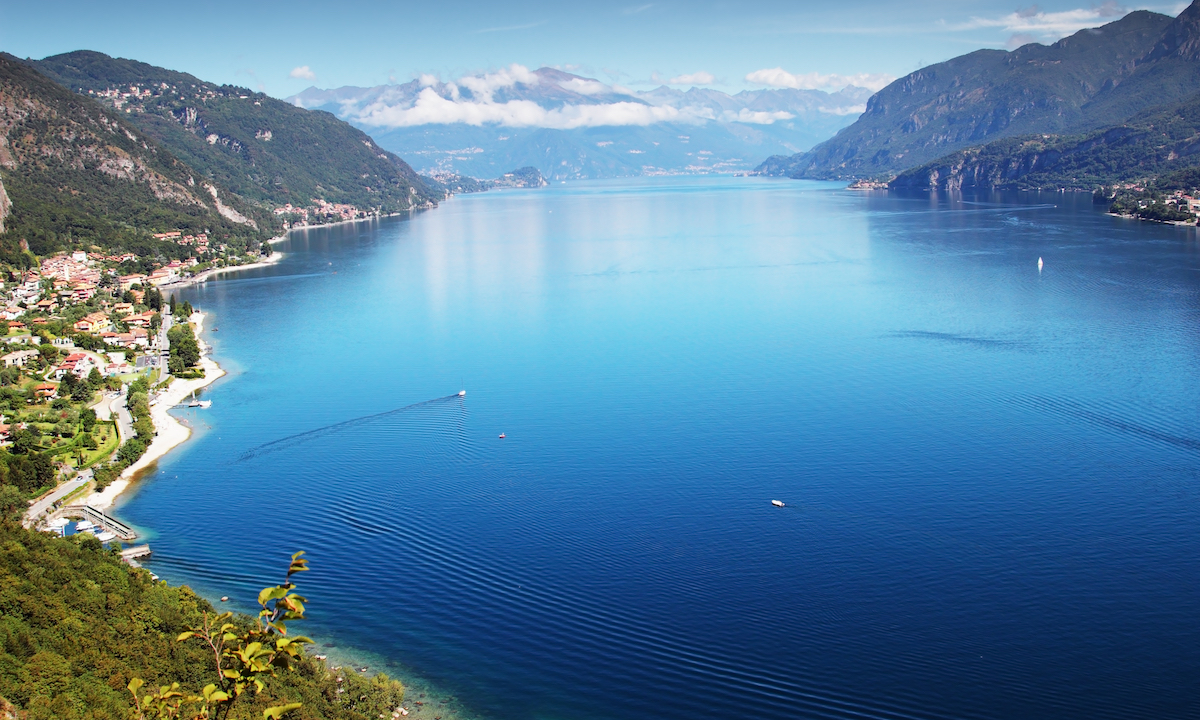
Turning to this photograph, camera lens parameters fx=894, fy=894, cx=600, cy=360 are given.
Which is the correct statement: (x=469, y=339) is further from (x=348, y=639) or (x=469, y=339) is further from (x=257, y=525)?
(x=348, y=639)

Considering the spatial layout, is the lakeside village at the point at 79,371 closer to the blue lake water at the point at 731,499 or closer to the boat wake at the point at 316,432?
the blue lake water at the point at 731,499

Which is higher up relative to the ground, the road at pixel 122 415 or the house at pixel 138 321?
the house at pixel 138 321

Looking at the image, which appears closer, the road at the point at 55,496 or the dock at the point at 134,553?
the dock at the point at 134,553

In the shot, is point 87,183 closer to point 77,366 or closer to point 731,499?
point 77,366

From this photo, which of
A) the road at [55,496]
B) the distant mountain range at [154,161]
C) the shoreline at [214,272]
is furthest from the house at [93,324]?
the road at [55,496]

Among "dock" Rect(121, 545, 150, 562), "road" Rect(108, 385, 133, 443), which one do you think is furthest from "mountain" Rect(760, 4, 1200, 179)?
"dock" Rect(121, 545, 150, 562)

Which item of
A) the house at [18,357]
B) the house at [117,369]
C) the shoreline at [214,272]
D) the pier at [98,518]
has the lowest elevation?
the pier at [98,518]

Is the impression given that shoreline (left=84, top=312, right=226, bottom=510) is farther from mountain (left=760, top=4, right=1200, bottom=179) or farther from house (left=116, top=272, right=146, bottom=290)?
mountain (left=760, top=4, right=1200, bottom=179)

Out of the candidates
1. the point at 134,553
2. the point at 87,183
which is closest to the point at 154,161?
the point at 87,183
